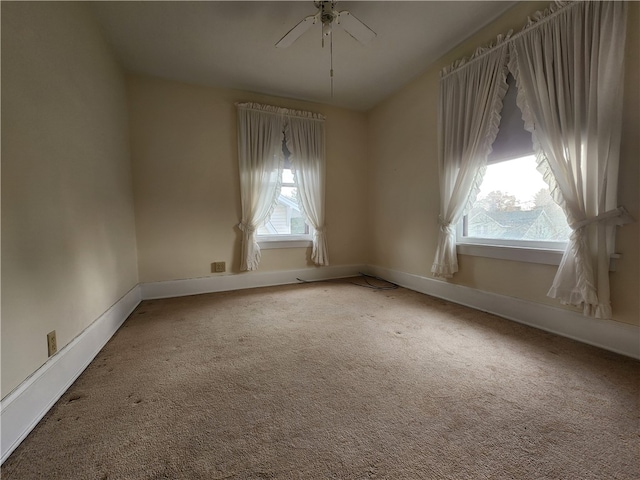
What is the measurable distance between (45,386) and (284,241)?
2.63 meters

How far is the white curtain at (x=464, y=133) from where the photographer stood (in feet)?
7.16

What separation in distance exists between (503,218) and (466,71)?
1.46 meters

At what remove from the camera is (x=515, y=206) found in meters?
2.18

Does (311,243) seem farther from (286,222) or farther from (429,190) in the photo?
(429,190)

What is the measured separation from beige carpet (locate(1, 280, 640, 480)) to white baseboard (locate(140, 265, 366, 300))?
39.8 inches

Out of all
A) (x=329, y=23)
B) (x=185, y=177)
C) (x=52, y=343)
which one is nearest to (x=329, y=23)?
(x=329, y=23)

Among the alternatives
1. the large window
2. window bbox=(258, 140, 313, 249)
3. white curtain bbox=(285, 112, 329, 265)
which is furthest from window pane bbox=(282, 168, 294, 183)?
the large window

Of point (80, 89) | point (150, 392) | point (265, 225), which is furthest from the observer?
point (265, 225)

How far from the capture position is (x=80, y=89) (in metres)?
1.74

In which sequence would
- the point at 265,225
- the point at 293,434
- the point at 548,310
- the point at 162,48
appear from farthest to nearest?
the point at 265,225
the point at 162,48
the point at 548,310
the point at 293,434

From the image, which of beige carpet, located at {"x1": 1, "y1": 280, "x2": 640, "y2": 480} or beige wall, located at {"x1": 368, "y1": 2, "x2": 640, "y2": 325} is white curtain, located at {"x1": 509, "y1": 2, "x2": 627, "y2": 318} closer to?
beige wall, located at {"x1": 368, "y1": 2, "x2": 640, "y2": 325}

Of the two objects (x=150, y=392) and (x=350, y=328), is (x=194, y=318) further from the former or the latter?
(x=350, y=328)

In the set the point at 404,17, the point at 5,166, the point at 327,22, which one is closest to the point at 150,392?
the point at 5,166

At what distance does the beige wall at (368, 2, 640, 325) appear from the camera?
1559 mm
